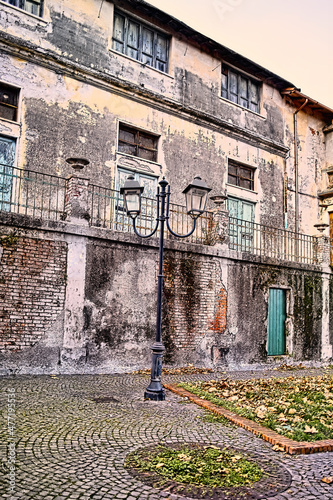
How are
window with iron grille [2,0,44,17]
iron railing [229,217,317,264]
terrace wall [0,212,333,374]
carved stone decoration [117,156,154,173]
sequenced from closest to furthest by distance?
terrace wall [0,212,333,374] < window with iron grille [2,0,44,17] < carved stone decoration [117,156,154,173] < iron railing [229,217,317,264]

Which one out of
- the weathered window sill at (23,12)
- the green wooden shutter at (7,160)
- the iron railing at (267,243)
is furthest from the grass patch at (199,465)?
the weathered window sill at (23,12)

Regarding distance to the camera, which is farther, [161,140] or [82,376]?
[161,140]

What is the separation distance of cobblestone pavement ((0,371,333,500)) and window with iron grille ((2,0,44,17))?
32.2 feet

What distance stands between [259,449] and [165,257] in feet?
20.9

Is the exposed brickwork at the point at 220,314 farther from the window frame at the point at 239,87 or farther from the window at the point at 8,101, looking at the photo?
the window frame at the point at 239,87

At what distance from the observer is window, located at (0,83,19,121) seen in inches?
444

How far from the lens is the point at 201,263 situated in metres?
11.5

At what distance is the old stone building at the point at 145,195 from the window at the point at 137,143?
0.16 feet

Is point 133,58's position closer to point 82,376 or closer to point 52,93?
point 52,93

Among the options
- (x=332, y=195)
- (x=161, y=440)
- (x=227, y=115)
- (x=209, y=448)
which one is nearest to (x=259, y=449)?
(x=209, y=448)

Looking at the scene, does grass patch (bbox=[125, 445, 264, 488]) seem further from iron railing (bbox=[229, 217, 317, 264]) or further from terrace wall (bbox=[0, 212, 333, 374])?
iron railing (bbox=[229, 217, 317, 264])

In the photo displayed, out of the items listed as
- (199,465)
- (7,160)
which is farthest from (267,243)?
(199,465)

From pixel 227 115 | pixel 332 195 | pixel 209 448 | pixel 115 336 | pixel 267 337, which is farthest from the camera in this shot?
pixel 332 195

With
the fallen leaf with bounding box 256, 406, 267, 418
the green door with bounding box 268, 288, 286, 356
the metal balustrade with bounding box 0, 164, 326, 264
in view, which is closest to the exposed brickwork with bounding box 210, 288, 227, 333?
the metal balustrade with bounding box 0, 164, 326, 264
